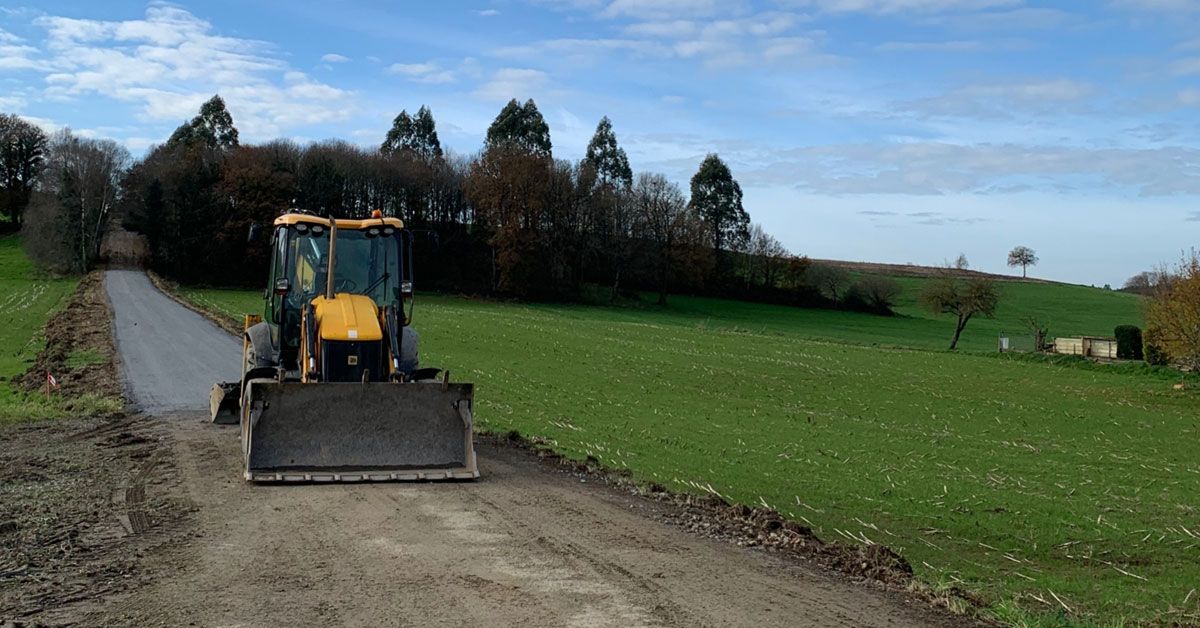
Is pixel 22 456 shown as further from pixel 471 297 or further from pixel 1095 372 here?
pixel 471 297

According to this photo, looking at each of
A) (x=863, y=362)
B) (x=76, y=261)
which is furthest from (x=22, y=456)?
(x=76, y=261)

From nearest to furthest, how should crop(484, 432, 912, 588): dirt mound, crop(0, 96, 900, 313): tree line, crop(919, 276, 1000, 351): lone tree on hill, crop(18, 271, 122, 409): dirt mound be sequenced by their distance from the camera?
crop(484, 432, 912, 588): dirt mound
crop(18, 271, 122, 409): dirt mound
crop(919, 276, 1000, 351): lone tree on hill
crop(0, 96, 900, 313): tree line

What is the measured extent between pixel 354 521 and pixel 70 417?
1056cm

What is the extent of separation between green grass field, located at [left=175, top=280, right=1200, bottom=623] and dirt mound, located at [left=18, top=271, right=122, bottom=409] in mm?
7233

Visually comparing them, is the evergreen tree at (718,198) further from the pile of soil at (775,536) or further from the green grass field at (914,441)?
the pile of soil at (775,536)

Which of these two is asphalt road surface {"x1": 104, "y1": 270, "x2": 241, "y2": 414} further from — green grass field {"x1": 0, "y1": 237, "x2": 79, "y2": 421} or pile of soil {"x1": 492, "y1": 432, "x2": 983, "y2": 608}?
pile of soil {"x1": 492, "y1": 432, "x2": 983, "y2": 608}

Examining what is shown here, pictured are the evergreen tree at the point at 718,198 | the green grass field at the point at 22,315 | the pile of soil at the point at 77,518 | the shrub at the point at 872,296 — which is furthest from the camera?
the evergreen tree at the point at 718,198

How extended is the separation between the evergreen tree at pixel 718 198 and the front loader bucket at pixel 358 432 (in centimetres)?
8025

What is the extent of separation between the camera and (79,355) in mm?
27875

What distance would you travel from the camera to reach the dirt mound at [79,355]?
21.6 m

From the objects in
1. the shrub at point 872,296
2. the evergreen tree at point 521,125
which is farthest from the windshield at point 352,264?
the evergreen tree at point 521,125

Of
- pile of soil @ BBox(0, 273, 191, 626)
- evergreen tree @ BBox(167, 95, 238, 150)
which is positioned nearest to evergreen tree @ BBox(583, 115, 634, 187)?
evergreen tree @ BBox(167, 95, 238, 150)

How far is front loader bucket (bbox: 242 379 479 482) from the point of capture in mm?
10773

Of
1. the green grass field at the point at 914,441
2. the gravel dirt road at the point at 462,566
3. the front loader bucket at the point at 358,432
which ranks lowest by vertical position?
the green grass field at the point at 914,441
